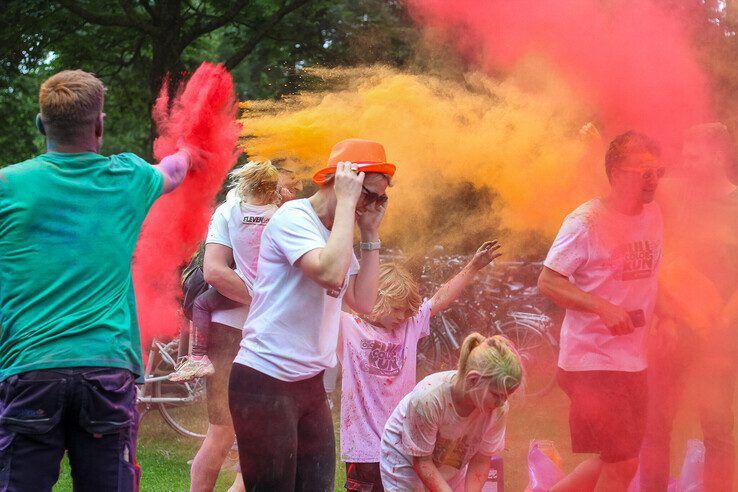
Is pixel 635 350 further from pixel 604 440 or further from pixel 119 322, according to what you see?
pixel 119 322

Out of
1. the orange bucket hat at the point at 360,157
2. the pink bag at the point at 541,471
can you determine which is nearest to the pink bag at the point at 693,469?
the pink bag at the point at 541,471

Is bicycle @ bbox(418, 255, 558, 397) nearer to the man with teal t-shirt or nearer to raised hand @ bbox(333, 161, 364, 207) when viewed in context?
raised hand @ bbox(333, 161, 364, 207)

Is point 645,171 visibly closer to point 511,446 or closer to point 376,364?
point 376,364

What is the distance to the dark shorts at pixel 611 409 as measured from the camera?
475cm

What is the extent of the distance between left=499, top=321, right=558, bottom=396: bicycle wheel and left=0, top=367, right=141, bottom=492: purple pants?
7.09 metres

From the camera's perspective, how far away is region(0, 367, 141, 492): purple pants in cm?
306

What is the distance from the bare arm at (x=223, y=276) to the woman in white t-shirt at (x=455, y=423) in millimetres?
1134

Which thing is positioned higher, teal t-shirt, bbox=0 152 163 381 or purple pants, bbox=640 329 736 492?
teal t-shirt, bbox=0 152 163 381

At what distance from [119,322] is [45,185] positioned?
524mm

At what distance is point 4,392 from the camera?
10.2ft

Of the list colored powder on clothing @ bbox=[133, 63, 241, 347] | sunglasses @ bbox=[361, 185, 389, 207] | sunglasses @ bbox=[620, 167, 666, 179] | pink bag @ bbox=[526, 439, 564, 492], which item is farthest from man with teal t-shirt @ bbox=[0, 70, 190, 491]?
pink bag @ bbox=[526, 439, 564, 492]

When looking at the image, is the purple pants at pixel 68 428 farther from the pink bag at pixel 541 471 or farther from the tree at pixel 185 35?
the tree at pixel 185 35

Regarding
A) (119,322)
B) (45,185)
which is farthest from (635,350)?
(45,185)

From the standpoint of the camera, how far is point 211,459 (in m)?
5.00
